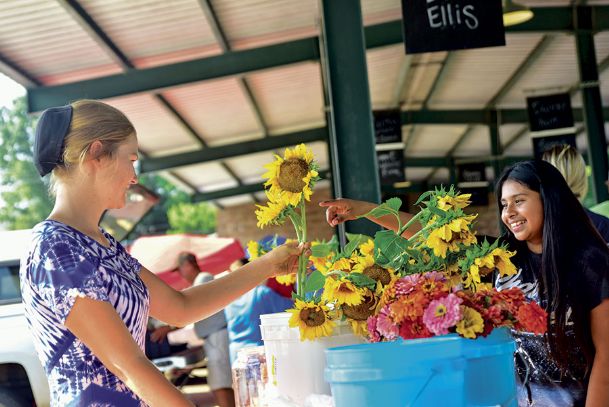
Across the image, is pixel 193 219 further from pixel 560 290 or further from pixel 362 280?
pixel 362 280

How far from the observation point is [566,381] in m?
2.56

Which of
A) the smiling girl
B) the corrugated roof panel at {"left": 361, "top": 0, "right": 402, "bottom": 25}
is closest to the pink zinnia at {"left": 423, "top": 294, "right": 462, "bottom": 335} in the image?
the smiling girl

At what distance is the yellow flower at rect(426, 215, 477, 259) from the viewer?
187 centimetres

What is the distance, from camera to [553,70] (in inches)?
580

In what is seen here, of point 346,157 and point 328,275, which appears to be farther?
point 346,157

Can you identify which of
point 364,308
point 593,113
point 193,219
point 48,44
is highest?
point 193,219

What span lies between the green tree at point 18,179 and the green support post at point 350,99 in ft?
164

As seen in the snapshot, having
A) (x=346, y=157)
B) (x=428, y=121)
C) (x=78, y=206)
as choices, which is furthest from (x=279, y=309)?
(x=428, y=121)

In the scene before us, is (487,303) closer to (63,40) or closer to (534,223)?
(534,223)

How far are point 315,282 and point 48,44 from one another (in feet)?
26.4

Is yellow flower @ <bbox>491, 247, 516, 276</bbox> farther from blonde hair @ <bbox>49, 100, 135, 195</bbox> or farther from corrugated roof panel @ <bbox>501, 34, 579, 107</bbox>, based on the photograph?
corrugated roof panel @ <bbox>501, 34, 579, 107</bbox>

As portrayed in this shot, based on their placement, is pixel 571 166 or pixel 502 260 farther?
pixel 571 166

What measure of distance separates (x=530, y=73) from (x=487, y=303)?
13983 millimetres

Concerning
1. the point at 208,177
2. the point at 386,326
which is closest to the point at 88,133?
the point at 386,326
